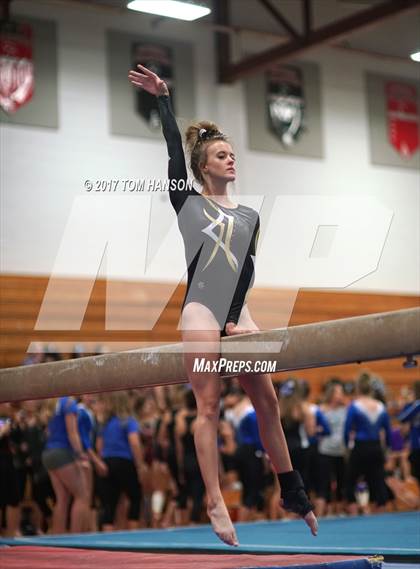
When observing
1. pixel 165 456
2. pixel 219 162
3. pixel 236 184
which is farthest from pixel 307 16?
pixel 219 162

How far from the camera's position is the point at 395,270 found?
16.6 m

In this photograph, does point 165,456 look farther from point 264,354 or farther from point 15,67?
point 264,354

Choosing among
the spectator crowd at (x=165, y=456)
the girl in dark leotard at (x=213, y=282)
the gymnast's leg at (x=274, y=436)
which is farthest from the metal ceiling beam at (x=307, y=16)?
the gymnast's leg at (x=274, y=436)

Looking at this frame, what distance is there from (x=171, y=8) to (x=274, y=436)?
20.0ft

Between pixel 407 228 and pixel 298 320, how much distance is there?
2.63 metres

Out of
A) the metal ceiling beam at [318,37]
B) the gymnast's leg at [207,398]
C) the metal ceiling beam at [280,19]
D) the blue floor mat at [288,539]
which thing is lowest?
the blue floor mat at [288,539]

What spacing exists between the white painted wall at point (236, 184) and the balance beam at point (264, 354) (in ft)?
23.3

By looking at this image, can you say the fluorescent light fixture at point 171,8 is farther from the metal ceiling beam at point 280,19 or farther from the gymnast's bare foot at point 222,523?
the gymnast's bare foot at point 222,523

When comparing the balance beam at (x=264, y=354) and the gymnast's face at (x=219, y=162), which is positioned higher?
the gymnast's face at (x=219, y=162)

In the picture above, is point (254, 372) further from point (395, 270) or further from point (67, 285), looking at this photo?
point (395, 270)

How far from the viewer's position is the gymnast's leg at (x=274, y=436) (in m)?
4.32

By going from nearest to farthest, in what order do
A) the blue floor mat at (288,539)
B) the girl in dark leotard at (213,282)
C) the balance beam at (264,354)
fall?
the balance beam at (264,354), the girl in dark leotard at (213,282), the blue floor mat at (288,539)

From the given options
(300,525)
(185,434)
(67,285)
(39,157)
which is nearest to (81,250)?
(67,285)

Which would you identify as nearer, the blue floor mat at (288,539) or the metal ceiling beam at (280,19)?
the blue floor mat at (288,539)
